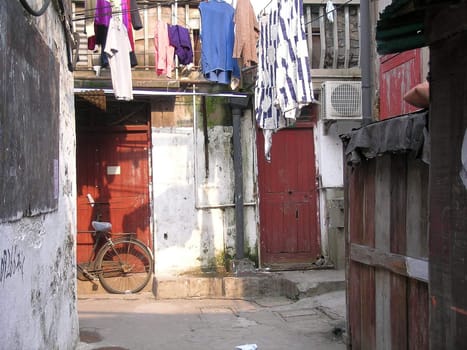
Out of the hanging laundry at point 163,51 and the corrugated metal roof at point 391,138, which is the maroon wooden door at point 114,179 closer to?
the hanging laundry at point 163,51

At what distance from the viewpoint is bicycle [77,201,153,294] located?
957 cm

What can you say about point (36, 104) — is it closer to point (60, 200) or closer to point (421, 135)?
point (60, 200)

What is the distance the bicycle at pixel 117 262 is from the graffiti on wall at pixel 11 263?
237 inches

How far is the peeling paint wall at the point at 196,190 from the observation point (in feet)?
32.9

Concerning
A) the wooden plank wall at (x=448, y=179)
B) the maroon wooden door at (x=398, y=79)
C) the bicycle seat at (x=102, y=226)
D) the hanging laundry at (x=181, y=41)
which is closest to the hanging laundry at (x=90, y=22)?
the hanging laundry at (x=181, y=41)

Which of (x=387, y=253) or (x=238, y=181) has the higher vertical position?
(x=238, y=181)

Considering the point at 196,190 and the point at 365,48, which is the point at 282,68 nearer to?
the point at 365,48

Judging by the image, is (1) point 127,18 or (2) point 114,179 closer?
(1) point 127,18

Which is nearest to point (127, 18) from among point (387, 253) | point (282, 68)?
point (282, 68)

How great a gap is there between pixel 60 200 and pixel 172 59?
440cm

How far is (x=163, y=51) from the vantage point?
29.3 feet

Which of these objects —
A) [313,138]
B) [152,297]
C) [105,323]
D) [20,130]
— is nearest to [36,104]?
[20,130]

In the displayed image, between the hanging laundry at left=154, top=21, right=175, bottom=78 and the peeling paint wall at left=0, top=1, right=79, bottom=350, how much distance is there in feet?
8.96

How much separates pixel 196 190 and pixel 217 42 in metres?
2.97
